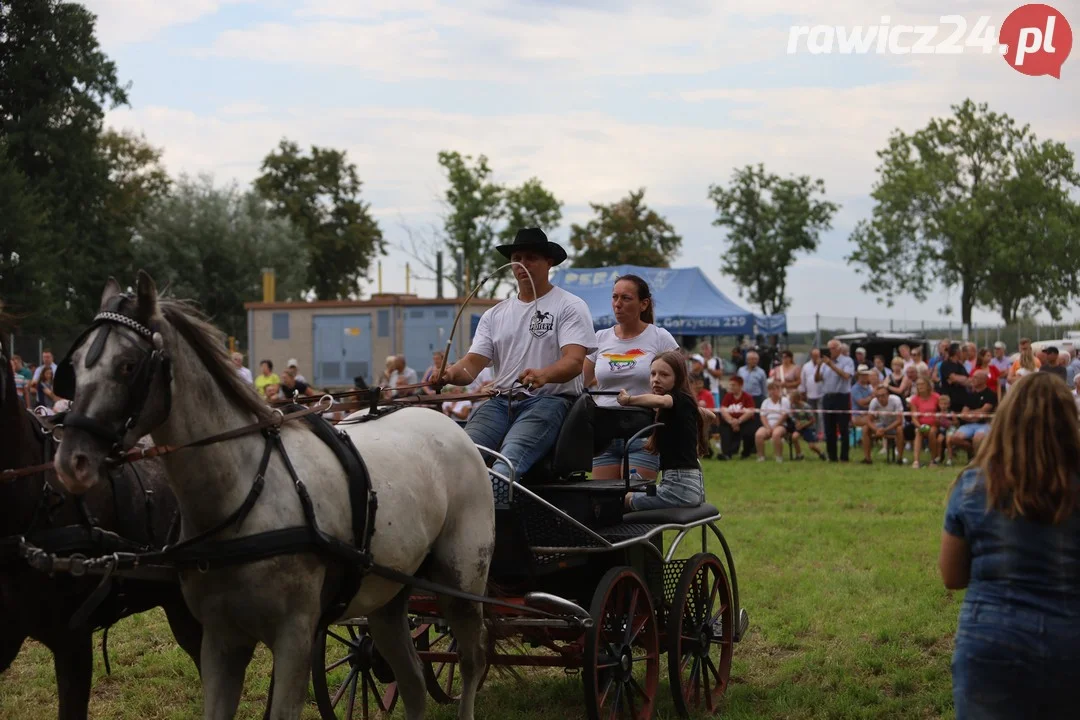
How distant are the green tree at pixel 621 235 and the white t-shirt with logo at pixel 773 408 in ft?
111

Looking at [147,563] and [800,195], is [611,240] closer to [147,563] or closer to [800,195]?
[800,195]

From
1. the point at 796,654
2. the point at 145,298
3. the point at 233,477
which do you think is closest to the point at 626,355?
the point at 796,654

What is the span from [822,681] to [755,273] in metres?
46.0

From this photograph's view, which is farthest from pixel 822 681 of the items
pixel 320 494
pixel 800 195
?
pixel 800 195

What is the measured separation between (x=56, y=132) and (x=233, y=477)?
3704 centimetres

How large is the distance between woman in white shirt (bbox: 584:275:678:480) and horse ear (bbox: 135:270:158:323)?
125 inches

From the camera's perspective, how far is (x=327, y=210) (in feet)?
194

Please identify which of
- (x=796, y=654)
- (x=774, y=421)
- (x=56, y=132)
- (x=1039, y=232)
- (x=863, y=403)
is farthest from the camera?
(x=1039, y=232)

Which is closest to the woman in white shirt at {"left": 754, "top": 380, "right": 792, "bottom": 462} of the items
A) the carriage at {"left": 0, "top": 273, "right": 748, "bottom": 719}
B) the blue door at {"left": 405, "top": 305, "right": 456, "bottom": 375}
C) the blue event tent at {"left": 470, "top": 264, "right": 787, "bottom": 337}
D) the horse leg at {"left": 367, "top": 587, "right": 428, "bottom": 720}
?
the blue event tent at {"left": 470, "top": 264, "right": 787, "bottom": 337}

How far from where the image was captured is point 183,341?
398cm

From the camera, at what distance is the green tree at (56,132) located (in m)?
35.8

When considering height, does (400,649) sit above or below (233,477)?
below

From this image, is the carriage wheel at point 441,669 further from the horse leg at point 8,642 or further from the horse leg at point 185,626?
the horse leg at point 8,642

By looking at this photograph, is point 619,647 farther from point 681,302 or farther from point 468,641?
point 681,302
